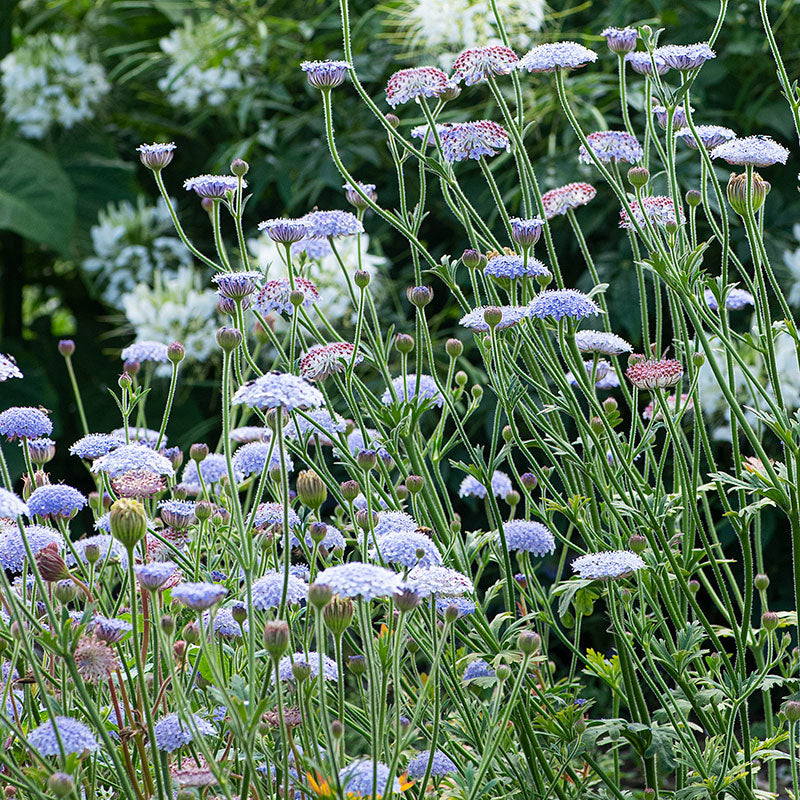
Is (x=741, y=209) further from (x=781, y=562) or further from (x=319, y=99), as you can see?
(x=319, y=99)

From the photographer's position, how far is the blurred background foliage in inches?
84.7

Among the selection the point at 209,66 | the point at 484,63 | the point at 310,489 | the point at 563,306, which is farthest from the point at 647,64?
the point at 209,66

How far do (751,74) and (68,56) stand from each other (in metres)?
1.63

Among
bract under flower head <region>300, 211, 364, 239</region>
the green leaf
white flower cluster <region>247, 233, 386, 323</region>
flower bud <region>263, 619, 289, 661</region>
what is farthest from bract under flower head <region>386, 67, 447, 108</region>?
the green leaf

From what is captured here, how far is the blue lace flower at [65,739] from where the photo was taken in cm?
79

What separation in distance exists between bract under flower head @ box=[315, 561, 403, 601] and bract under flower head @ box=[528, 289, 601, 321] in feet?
1.15

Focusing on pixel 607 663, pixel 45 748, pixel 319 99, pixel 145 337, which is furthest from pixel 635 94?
pixel 45 748

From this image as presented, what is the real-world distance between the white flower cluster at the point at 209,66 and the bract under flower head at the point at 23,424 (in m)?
1.60

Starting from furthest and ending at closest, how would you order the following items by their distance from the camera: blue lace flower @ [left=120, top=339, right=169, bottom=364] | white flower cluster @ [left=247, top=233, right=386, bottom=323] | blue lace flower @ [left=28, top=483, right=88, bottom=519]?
white flower cluster @ [left=247, top=233, right=386, bottom=323] < blue lace flower @ [left=120, top=339, right=169, bottom=364] < blue lace flower @ [left=28, top=483, right=88, bottom=519]

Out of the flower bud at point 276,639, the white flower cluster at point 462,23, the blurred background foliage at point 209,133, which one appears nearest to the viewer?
the flower bud at point 276,639

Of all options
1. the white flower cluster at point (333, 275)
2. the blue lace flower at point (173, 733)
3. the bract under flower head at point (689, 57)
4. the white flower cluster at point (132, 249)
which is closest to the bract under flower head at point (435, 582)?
the blue lace flower at point (173, 733)

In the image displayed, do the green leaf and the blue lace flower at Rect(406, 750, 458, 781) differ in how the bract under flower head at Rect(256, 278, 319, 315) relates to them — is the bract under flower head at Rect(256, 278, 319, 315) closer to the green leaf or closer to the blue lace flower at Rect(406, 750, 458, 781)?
the blue lace flower at Rect(406, 750, 458, 781)

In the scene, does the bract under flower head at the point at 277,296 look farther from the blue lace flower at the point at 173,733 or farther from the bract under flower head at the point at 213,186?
the blue lace flower at the point at 173,733

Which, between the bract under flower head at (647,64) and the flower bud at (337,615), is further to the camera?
the bract under flower head at (647,64)
